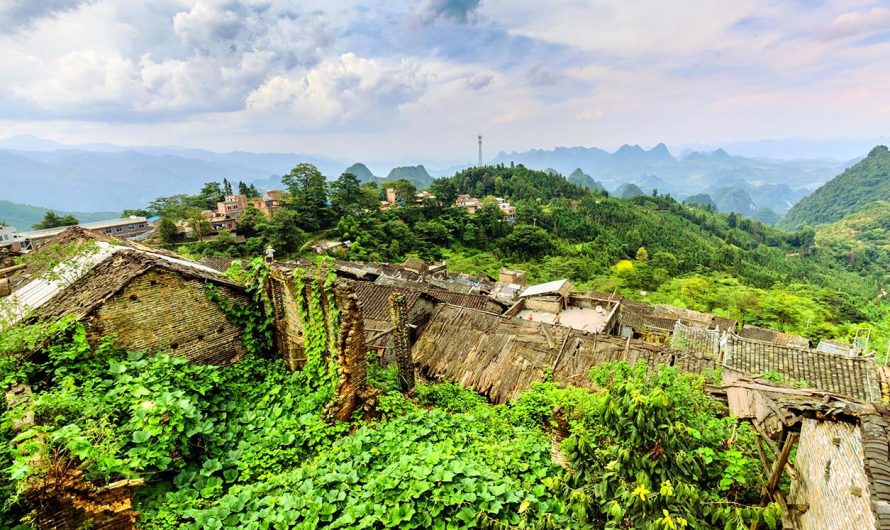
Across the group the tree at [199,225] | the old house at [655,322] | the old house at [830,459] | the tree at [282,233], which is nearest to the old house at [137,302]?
the old house at [830,459]

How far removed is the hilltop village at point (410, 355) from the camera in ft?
13.8

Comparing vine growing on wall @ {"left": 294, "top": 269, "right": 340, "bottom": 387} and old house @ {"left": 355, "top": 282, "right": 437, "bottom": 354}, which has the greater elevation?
vine growing on wall @ {"left": 294, "top": 269, "right": 340, "bottom": 387}

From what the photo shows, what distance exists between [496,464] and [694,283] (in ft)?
163

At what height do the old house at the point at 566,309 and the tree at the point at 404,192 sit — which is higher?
the tree at the point at 404,192

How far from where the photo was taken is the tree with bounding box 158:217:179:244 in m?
43.6

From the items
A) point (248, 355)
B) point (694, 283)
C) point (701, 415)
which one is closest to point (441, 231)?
point (694, 283)

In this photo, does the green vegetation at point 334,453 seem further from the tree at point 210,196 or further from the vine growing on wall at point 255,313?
the tree at point 210,196

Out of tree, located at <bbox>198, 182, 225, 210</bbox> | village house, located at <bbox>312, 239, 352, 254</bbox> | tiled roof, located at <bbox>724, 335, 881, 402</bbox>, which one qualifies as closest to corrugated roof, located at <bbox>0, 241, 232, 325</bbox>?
tiled roof, located at <bbox>724, 335, 881, 402</bbox>

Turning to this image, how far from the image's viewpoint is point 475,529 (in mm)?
4523

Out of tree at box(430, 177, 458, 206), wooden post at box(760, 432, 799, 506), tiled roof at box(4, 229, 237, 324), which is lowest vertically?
wooden post at box(760, 432, 799, 506)

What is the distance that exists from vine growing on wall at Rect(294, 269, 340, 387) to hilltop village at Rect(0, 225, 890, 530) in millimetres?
33

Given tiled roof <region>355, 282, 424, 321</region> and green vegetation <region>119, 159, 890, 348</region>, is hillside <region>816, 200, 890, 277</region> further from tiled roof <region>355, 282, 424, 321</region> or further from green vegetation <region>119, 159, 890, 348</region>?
tiled roof <region>355, 282, 424, 321</region>

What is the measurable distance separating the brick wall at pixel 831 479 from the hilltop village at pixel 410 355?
2 centimetres

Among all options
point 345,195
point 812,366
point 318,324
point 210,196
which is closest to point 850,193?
point 345,195
